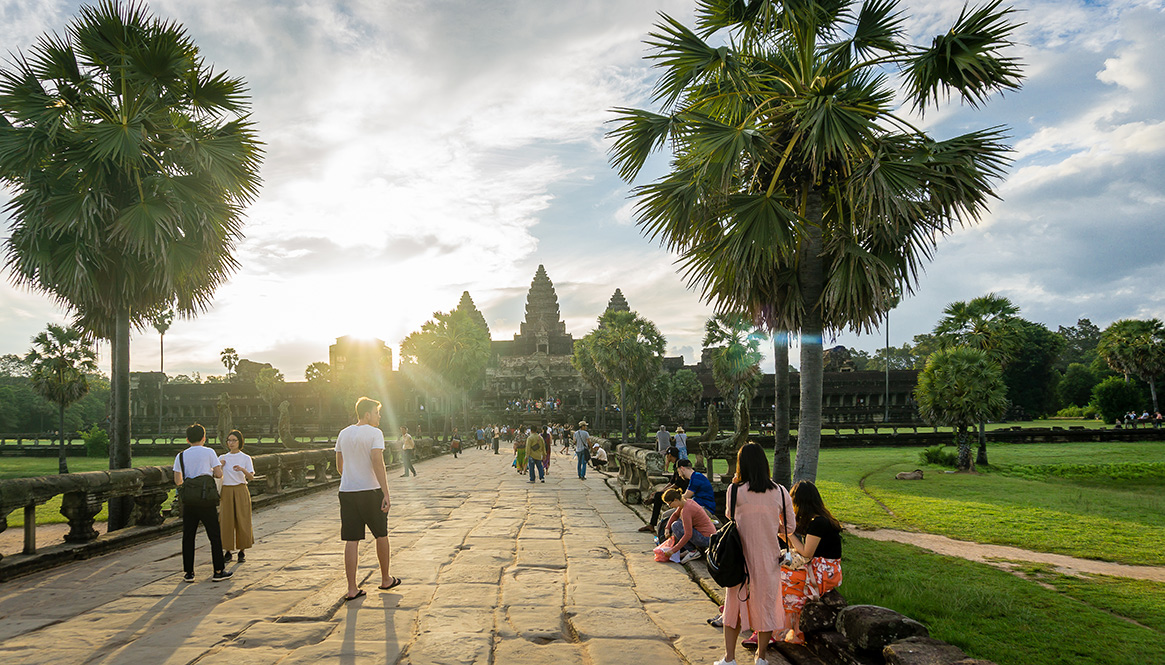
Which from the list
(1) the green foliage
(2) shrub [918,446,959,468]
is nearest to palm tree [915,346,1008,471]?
(2) shrub [918,446,959,468]

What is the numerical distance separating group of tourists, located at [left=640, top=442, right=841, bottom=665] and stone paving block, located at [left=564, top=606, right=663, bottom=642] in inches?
19.7

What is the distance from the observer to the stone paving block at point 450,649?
3.77 metres

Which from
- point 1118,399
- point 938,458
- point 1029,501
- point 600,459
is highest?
point 1118,399

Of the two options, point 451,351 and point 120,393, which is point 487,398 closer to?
point 451,351

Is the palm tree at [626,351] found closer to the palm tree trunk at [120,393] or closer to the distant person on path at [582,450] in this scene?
the distant person on path at [582,450]

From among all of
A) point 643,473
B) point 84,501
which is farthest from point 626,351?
point 84,501

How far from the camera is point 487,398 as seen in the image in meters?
63.9

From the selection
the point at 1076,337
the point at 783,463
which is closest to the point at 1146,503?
the point at 783,463

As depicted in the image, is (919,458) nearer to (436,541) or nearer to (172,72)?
(436,541)

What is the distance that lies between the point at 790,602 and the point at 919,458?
2561 centimetres

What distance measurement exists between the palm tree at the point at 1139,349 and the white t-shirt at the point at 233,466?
5045cm

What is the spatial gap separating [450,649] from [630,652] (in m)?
1.07

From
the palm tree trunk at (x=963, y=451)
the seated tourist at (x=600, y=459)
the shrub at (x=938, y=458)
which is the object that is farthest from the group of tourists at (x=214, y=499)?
the shrub at (x=938, y=458)

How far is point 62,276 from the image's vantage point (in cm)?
945
